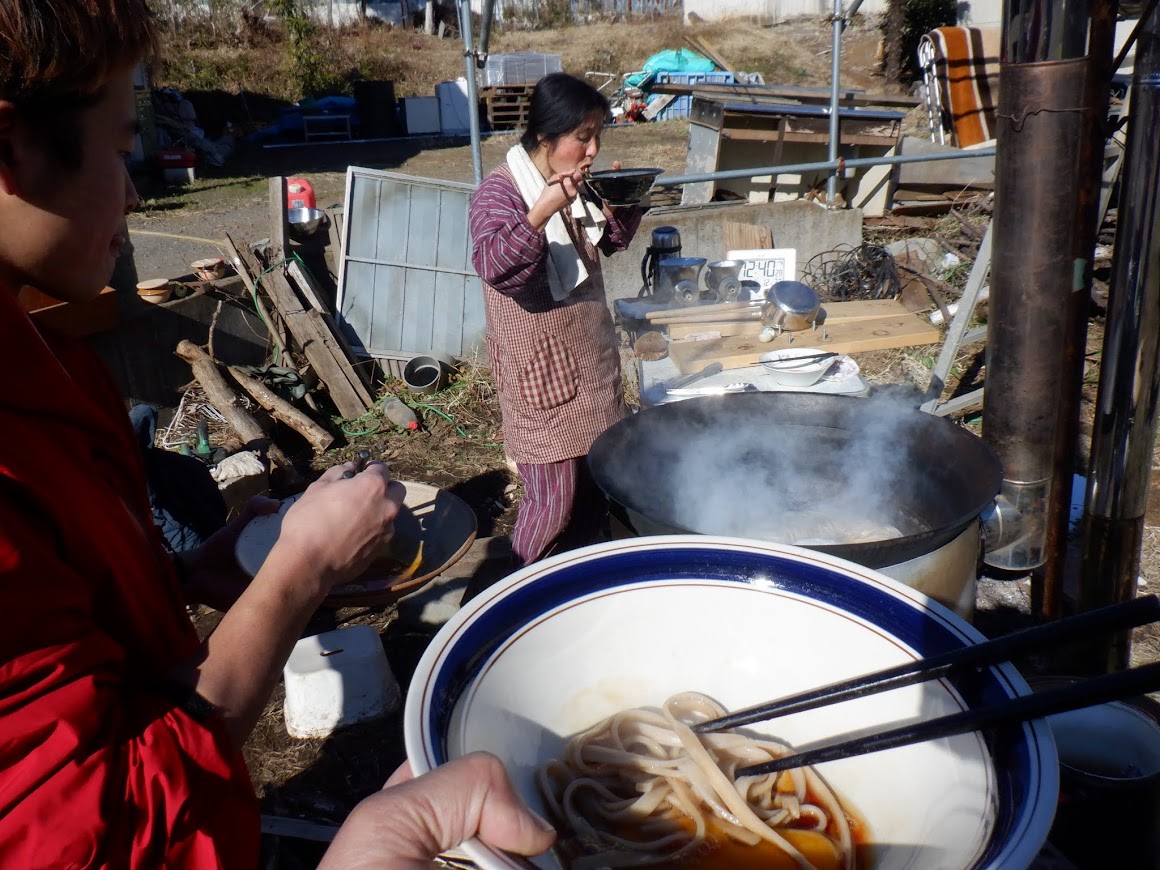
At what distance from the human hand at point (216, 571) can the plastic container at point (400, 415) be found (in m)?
4.90

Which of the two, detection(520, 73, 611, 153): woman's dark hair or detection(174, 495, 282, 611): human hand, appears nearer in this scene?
detection(174, 495, 282, 611): human hand

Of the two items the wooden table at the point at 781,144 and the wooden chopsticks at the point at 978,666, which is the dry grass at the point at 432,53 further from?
the wooden chopsticks at the point at 978,666

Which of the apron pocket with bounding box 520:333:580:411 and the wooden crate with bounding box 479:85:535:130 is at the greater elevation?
the wooden crate with bounding box 479:85:535:130

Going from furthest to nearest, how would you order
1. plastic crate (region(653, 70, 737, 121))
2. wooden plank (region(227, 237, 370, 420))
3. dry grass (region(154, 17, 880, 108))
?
1. dry grass (region(154, 17, 880, 108))
2. plastic crate (region(653, 70, 737, 121))
3. wooden plank (region(227, 237, 370, 420))

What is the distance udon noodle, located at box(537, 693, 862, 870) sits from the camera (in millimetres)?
1238

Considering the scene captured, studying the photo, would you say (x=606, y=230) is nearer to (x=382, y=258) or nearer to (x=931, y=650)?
(x=931, y=650)

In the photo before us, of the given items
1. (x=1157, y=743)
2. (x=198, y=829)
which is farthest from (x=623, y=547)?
(x=1157, y=743)

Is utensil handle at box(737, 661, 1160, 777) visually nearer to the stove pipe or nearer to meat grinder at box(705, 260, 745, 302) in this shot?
the stove pipe

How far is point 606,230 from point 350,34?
2707 centimetres

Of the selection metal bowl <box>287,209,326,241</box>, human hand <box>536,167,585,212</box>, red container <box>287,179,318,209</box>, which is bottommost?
metal bowl <box>287,209,326,241</box>

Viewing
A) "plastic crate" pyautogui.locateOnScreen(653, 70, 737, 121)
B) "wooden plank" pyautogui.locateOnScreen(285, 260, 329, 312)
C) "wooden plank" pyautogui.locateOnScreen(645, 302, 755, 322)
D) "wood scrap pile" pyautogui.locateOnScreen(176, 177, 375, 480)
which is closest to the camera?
"wooden plank" pyautogui.locateOnScreen(645, 302, 755, 322)

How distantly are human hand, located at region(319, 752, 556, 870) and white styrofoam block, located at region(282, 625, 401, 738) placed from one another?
9.03 ft

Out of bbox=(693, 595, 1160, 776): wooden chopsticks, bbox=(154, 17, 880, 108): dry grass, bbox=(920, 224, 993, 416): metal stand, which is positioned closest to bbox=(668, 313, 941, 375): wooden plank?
bbox=(920, 224, 993, 416): metal stand

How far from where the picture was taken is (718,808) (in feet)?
4.29
